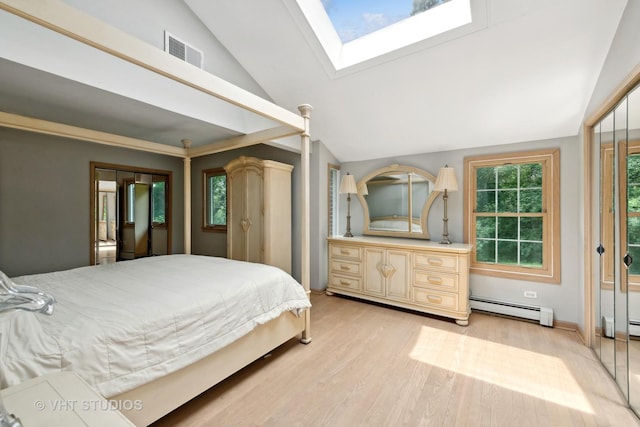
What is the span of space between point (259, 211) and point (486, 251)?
2820 millimetres

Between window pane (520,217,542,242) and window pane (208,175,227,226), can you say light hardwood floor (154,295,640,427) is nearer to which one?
window pane (520,217,542,242)

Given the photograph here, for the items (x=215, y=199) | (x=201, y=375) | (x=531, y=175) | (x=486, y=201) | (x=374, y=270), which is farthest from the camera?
(x=215, y=199)

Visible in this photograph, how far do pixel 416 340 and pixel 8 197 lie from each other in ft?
14.6

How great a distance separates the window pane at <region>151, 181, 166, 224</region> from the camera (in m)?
4.66

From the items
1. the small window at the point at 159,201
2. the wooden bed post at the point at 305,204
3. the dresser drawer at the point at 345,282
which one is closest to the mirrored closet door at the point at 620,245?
the wooden bed post at the point at 305,204

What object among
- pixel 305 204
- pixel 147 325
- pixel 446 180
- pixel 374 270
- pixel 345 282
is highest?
pixel 446 180

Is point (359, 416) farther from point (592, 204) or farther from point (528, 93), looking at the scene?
point (528, 93)

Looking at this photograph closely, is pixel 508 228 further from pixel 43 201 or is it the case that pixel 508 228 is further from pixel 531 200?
pixel 43 201

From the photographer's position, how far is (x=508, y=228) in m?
3.12

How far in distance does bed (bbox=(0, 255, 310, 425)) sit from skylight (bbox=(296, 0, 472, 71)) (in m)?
2.20

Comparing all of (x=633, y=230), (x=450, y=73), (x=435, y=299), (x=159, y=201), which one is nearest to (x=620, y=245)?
(x=633, y=230)

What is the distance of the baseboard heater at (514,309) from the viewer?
282 centimetres

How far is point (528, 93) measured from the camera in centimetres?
247

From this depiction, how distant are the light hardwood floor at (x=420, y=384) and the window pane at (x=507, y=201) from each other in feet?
4.10
